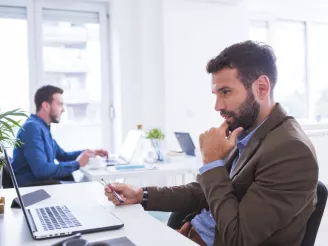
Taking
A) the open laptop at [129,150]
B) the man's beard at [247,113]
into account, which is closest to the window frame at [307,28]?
the open laptop at [129,150]

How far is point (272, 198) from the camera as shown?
115cm

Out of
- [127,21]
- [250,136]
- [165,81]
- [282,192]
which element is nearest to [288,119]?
[250,136]

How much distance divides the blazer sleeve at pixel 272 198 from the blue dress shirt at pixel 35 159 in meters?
2.06

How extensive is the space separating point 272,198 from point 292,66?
16.1 ft

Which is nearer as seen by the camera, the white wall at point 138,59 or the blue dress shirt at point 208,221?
the blue dress shirt at point 208,221

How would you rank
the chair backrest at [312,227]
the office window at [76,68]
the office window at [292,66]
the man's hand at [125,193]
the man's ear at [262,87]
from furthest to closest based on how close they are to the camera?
1. the office window at [292,66]
2. the office window at [76,68]
3. the man's hand at [125,193]
4. the man's ear at [262,87]
5. the chair backrest at [312,227]

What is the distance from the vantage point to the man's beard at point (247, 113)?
1.38 meters

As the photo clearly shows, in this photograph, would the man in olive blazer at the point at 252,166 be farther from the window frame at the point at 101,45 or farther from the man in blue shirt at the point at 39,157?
the window frame at the point at 101,45

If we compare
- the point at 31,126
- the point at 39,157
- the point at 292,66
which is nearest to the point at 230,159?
the point at 39,157

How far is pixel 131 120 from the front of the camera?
4.56 m

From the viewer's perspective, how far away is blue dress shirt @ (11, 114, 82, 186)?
9.69 ft

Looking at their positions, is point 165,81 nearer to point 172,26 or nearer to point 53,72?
point 172,26

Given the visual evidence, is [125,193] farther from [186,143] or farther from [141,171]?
[186,143]

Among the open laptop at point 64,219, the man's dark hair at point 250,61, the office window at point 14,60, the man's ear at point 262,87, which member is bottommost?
the open laptop at point 64,219
